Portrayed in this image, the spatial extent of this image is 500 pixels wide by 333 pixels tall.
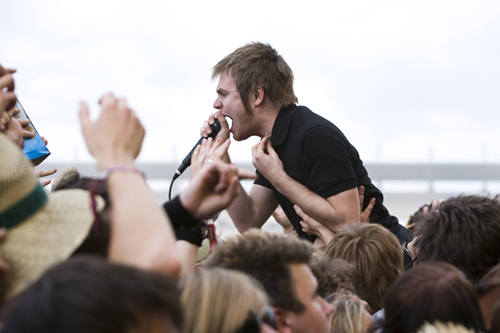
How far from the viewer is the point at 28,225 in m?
0.87

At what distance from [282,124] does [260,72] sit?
35cm

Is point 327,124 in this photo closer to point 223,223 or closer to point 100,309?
point 100,309

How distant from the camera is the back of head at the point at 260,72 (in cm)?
270

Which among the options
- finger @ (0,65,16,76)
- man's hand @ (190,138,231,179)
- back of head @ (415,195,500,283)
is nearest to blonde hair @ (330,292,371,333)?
back of head @ (415,195,500,283)

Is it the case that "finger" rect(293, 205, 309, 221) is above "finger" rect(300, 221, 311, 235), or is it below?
above

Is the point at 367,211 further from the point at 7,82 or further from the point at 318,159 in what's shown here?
the point at 7,82

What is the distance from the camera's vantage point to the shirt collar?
2.49 meters

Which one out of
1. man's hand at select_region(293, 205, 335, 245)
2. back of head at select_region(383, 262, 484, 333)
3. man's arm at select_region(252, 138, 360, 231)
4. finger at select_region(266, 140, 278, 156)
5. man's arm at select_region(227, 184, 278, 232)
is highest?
back of head at select_region(383, 262, 484, 333)

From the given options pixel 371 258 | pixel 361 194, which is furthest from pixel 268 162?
pixel 371 258

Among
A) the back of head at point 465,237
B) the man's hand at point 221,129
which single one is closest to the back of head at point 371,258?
the back of head at point 465,237

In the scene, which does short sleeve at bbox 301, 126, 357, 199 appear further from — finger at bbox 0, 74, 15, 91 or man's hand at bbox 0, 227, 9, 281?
man's hand at bbox 0, 227, 9, 281

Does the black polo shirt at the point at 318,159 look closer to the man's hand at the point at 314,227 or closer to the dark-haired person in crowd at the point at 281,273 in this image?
the man's hand at the point at 314,227

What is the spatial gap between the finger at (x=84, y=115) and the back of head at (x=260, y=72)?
5.58 ft

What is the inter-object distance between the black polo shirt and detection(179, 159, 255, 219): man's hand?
47.5 inches
